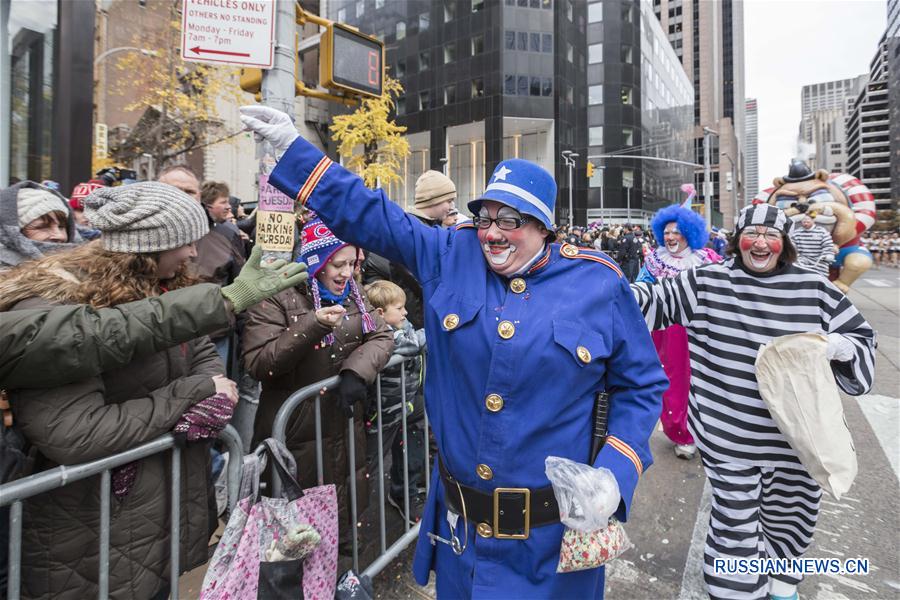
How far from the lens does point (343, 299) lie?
2.99 meters

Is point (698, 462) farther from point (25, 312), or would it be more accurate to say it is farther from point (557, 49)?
point (557, 49)

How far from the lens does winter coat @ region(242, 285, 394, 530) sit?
2.57 metres

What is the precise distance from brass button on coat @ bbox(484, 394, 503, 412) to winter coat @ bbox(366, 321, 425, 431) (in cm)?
139

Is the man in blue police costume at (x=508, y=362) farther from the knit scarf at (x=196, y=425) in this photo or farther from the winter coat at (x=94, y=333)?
the knit scarf at (x=196, y=425)

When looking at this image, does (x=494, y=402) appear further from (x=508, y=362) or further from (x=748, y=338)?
(x=748, y=338)

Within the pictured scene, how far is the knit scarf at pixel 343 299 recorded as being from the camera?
9.38 feet

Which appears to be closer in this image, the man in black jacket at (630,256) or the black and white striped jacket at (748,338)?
the black and white striped jacket at (748,338)

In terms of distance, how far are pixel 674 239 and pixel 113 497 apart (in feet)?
17.0

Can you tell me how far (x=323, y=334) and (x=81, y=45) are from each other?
599 cm

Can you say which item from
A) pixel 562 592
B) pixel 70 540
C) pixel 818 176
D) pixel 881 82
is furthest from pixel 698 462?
pixel 881 82

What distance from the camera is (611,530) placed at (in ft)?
5.90

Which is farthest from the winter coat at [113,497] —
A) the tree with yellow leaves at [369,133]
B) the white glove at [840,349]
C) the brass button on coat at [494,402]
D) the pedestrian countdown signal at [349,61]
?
the tree with yellow leaves at [369,133]

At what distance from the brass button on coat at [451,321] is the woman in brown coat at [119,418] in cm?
97

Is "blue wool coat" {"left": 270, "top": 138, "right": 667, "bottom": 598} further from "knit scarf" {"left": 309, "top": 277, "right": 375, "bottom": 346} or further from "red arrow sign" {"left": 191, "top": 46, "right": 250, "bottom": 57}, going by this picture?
"red arrow sign" {"left": 191, "top": 46, "right": 250, "bottom": 57}
